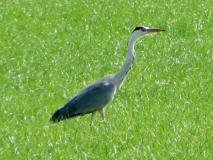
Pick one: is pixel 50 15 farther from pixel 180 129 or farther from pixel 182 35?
pixel 180 129

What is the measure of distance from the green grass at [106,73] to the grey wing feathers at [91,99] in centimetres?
22

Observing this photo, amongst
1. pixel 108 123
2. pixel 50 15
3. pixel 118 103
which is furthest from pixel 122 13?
pixel 108 123

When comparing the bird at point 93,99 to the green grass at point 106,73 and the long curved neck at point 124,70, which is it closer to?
the long curved neck at point 124,70

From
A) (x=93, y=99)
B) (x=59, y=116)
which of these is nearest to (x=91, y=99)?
(x=93, y=99)

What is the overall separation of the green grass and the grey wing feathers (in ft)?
0.72

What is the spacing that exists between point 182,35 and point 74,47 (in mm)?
2856

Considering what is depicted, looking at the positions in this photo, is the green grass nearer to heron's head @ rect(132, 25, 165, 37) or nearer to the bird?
the bird

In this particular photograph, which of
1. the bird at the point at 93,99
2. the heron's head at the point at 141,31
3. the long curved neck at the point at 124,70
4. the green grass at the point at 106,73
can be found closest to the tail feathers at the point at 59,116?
the bird at the point at 93,99

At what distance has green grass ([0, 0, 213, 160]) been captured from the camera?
10938 millimetres

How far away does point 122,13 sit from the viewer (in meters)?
22.6

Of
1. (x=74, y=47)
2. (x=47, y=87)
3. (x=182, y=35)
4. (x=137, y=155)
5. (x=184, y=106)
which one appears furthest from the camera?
(x=182, y=35)

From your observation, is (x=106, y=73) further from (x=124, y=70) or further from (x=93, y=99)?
(x=93, y=99)

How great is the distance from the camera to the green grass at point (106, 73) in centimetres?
1094

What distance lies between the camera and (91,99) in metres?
12.7
